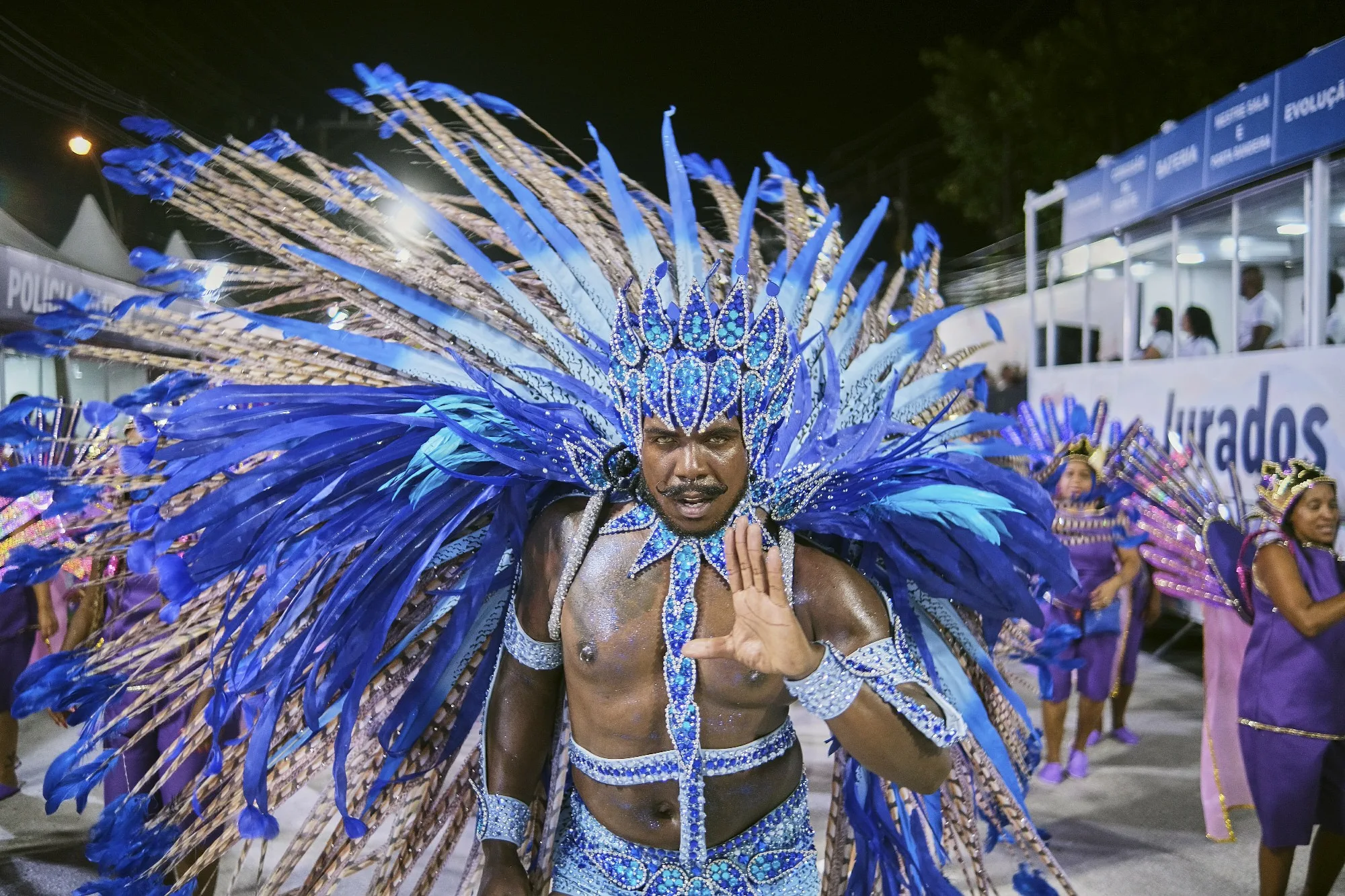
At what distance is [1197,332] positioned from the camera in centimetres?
887

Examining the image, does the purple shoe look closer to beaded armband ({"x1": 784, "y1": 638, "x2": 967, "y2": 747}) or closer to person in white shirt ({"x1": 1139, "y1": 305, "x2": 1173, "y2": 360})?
person in white shirt ({"x1": 1139, "y1": 305, "x2": 1173, "y2": 360})

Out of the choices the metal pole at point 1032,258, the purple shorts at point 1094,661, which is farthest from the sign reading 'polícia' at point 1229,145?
the purple shorts at point 1094,661

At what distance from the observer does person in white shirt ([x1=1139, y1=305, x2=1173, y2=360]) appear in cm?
938

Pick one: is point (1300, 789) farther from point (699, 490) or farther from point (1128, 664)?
point (699, 490)

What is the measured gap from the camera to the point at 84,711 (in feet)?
7.80

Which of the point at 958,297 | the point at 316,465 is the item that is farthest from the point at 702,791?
the point at 958,297

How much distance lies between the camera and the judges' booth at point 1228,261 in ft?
23.0

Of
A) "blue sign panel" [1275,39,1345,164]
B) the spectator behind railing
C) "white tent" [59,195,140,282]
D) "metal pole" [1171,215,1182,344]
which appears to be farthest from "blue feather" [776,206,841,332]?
the spectator behind railing

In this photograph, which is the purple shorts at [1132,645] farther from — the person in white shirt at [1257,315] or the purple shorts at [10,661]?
the purple shorts at [10,661]

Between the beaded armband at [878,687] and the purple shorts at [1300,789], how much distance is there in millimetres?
2792

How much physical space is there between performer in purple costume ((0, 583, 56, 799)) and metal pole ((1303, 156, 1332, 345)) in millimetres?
7673

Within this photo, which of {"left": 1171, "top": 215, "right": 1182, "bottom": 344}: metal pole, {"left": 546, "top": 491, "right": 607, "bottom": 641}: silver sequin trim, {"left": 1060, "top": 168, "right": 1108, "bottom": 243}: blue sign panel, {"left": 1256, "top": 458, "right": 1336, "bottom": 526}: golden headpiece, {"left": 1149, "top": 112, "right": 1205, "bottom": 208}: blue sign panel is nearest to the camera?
{"left": 546, "top": 491, "right": 607, "bottom": 641}: silver sequin trim

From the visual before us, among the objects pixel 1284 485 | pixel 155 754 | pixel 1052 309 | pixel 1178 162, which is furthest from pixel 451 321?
pixel 1052 309

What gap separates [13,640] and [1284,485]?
18.6 ft
